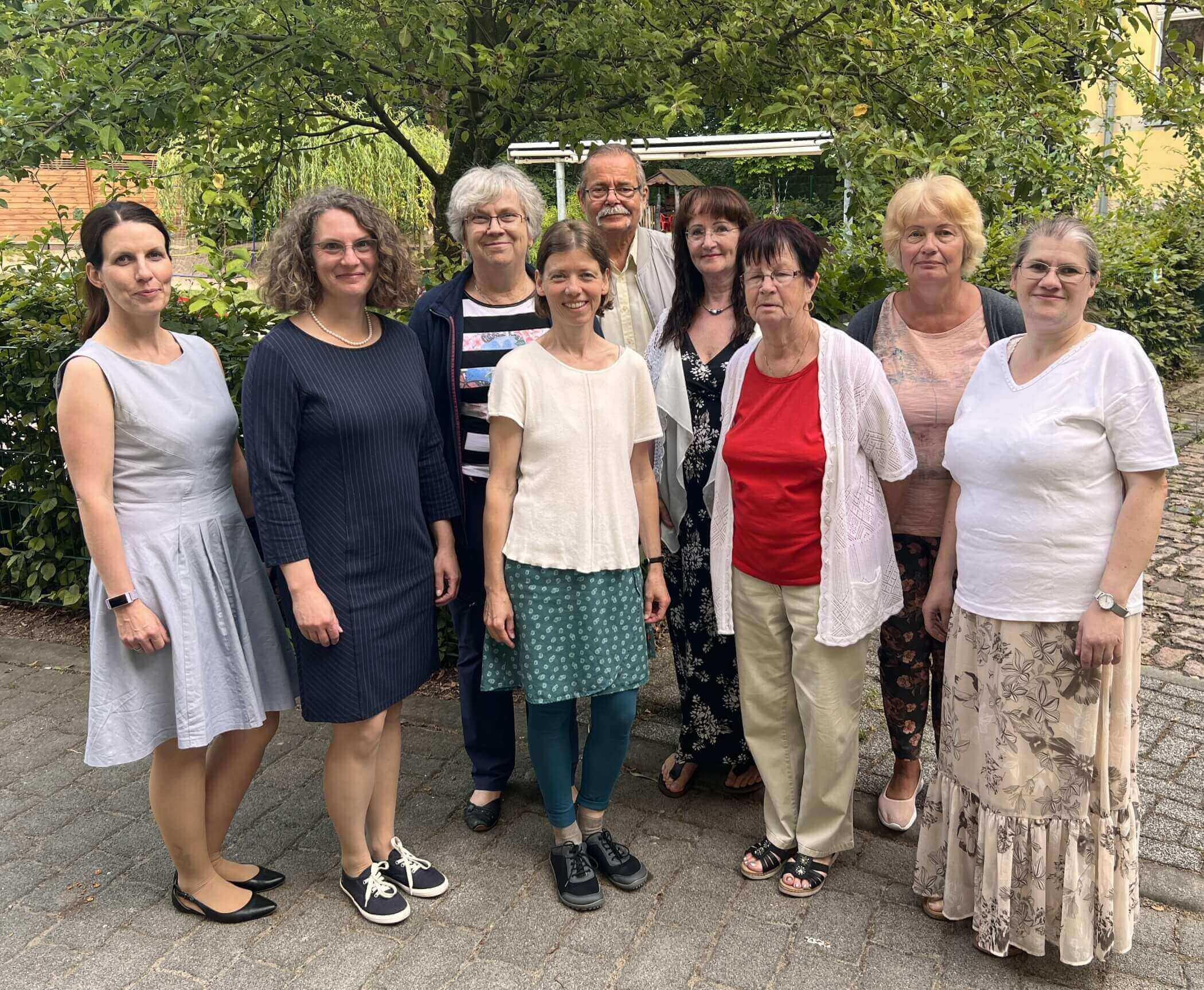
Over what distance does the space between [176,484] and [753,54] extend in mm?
2960

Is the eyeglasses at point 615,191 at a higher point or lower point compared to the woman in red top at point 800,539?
higher

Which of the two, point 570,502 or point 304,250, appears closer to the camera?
point 304,250

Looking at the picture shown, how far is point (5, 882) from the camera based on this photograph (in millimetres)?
3346

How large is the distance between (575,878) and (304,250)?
205 centimetres

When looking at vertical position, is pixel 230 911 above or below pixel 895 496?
below

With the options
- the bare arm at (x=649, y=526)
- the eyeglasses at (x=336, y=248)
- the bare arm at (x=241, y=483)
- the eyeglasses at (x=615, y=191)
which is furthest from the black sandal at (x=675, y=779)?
the eyeglasses at (x=336, y=248)

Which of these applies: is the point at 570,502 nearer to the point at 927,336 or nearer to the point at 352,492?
the point at 352,492

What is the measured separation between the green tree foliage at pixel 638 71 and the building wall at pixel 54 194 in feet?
1.29

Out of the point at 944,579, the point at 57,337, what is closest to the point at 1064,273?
the point at 944,579

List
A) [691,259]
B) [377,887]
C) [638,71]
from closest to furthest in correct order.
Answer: [377,887], [691,259], [638,71]

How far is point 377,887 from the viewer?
3148 millimetres

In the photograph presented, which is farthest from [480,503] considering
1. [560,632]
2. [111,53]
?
[111,53]

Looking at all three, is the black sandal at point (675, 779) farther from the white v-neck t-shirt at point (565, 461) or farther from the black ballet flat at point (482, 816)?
the white v-neck t-shirt at point (565, 461)

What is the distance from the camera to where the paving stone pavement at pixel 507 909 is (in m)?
2.87
